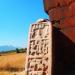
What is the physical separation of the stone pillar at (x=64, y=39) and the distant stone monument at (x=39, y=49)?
142mm

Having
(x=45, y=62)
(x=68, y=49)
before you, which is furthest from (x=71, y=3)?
(x=45, y=62)

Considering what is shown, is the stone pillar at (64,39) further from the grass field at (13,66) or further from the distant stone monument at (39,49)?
the grass field at (13,66)

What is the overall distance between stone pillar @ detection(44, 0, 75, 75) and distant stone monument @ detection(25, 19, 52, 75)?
0.47 feet

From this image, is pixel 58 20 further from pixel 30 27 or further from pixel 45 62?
pixel 45 62

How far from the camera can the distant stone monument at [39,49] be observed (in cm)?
808

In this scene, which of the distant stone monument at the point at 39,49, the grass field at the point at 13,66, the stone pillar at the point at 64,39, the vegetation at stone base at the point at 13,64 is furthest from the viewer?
the vegetation at stone base at the point at 13,64

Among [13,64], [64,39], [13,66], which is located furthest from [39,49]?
[13,64]

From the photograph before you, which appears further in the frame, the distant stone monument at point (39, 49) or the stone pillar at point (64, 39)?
the stone pillar at point (64, 39)

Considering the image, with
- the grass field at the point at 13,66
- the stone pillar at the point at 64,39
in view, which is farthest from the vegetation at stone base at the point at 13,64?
the stone pillar at the point at 64,39

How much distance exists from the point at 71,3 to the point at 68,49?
4.15ft

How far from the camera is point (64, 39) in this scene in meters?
8.58

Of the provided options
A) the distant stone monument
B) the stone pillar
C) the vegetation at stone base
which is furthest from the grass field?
the stone pillar

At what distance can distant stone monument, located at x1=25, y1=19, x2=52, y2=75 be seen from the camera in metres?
8.08

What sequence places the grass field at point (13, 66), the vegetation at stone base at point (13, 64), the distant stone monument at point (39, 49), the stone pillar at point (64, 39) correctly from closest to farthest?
1. the distant stone monument at point (39, 49)
2. the stone pillar at point (64, 39)
3. the grass field at point (13, 66)
4. the vegetation at stone base at point (13, 64)
